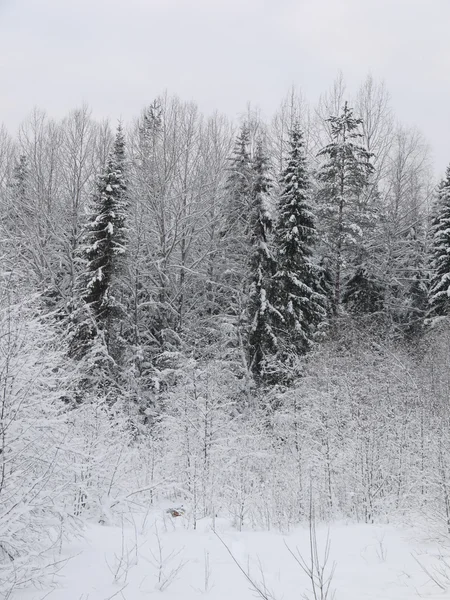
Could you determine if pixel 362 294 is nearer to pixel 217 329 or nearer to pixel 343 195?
pixel 343 195

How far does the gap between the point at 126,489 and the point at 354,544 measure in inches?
134

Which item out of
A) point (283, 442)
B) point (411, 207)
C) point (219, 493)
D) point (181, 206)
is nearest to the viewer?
point (219, 493)

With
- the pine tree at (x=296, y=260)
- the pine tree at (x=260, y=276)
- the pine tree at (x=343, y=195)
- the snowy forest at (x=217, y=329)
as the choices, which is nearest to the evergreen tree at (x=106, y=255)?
the snowy forest at (x=217, y=329)

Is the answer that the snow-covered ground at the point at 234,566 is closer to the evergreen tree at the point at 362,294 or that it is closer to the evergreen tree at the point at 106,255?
the evergreen tree at the point at 106,255

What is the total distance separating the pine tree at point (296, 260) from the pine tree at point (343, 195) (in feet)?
11.0

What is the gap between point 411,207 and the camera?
31.8m

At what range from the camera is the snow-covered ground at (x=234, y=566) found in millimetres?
4258

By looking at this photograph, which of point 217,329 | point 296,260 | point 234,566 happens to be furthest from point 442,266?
point 234,566

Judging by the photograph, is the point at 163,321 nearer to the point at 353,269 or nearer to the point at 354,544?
the point at 353,269

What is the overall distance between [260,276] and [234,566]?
16219mm

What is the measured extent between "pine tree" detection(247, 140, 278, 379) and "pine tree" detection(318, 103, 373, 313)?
204 inches

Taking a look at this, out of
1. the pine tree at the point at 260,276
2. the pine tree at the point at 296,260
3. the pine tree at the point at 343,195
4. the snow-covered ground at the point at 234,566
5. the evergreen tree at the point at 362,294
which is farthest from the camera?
the evergreen tree at the point at 362,294

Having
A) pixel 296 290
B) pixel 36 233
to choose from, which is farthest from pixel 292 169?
pixel 36 233

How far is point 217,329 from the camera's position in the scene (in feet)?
75.9
